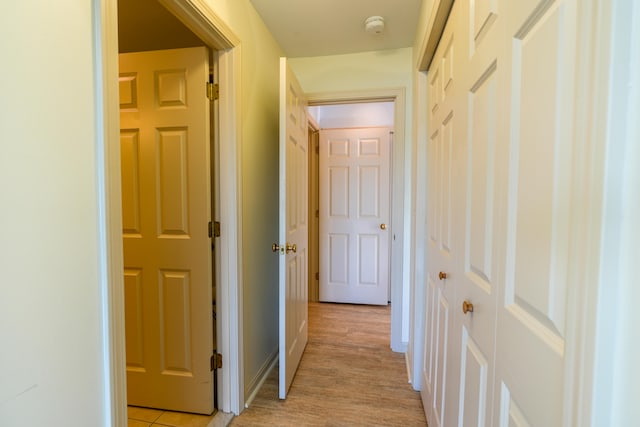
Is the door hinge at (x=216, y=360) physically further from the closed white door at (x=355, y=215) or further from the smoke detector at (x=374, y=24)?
the smoke detector at (x=374, y=24)

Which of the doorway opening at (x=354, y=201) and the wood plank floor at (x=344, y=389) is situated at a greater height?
the doorway opening at (x=354, y=201)

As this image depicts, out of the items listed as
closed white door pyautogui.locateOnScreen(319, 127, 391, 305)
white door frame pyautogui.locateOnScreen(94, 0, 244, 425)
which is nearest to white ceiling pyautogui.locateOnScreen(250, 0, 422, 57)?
white door frame pyautogui.locateOnScreen(94, 0, 244, 425)

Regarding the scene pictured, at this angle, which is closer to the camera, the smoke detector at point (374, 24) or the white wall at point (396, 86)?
the smoke detector at point (374, 24)

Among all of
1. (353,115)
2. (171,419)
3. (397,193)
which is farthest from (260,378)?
(353,115)

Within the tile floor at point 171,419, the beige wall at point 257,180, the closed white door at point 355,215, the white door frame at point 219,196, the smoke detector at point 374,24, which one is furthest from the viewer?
the closed white door at point 355,215

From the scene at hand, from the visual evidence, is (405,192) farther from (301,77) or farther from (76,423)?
(76,423)

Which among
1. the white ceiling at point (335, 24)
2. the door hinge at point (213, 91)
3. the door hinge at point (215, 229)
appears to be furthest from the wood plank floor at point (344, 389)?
the white ceiling at point (335, 24)

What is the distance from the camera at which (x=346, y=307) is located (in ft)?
11.5

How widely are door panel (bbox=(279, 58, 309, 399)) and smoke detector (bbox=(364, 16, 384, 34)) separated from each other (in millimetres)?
618

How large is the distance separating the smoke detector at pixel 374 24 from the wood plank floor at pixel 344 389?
7.99 ft

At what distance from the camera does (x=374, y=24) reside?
1976mm

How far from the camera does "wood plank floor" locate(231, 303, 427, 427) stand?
1697mm

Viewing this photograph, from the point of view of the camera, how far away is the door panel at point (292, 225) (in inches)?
71.5

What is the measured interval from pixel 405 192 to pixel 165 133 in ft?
5.82
